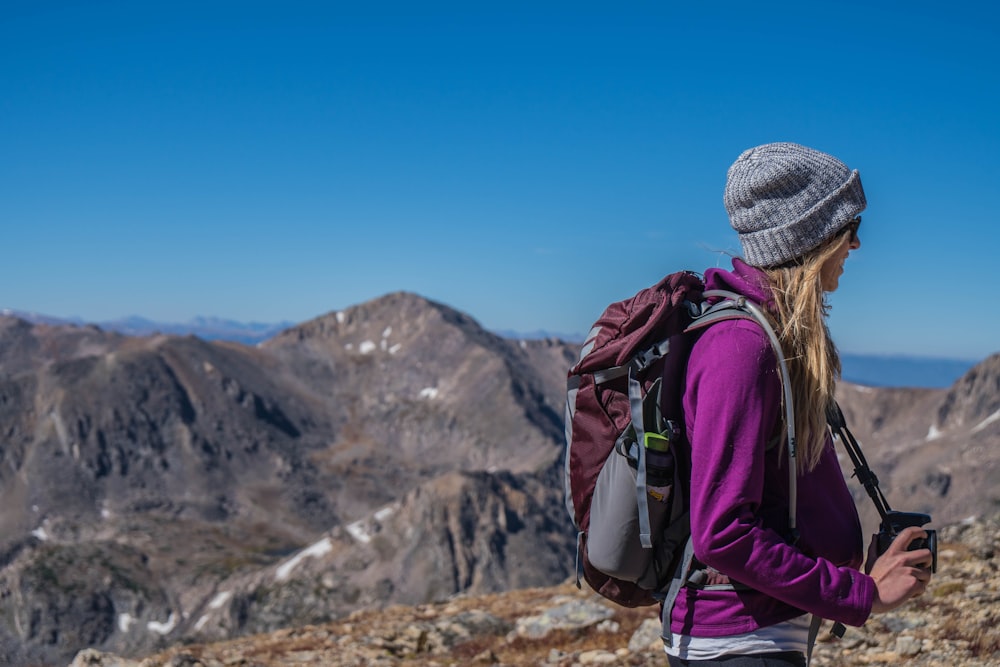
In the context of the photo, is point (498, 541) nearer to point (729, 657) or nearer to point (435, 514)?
point (435, 514)

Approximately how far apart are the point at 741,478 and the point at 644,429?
1.63ft

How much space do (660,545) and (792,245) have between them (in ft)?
Result: 5.49

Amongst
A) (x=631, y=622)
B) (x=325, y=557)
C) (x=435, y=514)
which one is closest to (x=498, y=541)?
(x=435, y=514)

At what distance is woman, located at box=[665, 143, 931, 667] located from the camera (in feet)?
12.3

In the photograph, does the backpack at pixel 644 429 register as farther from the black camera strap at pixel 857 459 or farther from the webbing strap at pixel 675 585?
the black camera strap at pixel 857 459

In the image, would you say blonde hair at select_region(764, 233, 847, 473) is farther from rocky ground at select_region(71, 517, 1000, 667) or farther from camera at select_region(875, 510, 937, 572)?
rocky ground at select_region(71, 517, 1000, 667)

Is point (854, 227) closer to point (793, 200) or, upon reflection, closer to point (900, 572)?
point (793, 200)

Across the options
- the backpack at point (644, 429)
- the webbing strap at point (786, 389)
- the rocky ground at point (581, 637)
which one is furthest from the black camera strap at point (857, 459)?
the rocky ground at point (581, 637)

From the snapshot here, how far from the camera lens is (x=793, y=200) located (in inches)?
162

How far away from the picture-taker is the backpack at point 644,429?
391 centimetres

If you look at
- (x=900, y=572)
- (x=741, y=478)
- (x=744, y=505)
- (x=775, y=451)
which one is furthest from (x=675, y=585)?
(x=900, y=572)

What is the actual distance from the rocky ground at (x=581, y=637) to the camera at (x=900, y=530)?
6.35 metres

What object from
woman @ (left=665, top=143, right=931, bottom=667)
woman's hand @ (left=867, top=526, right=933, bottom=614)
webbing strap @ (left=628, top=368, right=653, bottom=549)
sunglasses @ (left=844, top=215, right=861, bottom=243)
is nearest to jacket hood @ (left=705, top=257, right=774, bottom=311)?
woman @ (left=665, top=143, right=931, bottom=667)

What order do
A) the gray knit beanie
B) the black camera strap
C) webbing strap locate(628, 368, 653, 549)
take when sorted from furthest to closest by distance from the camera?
the black camera strap, the gray knit beanie, webbing strap locate(628, 368, 653, 549)
